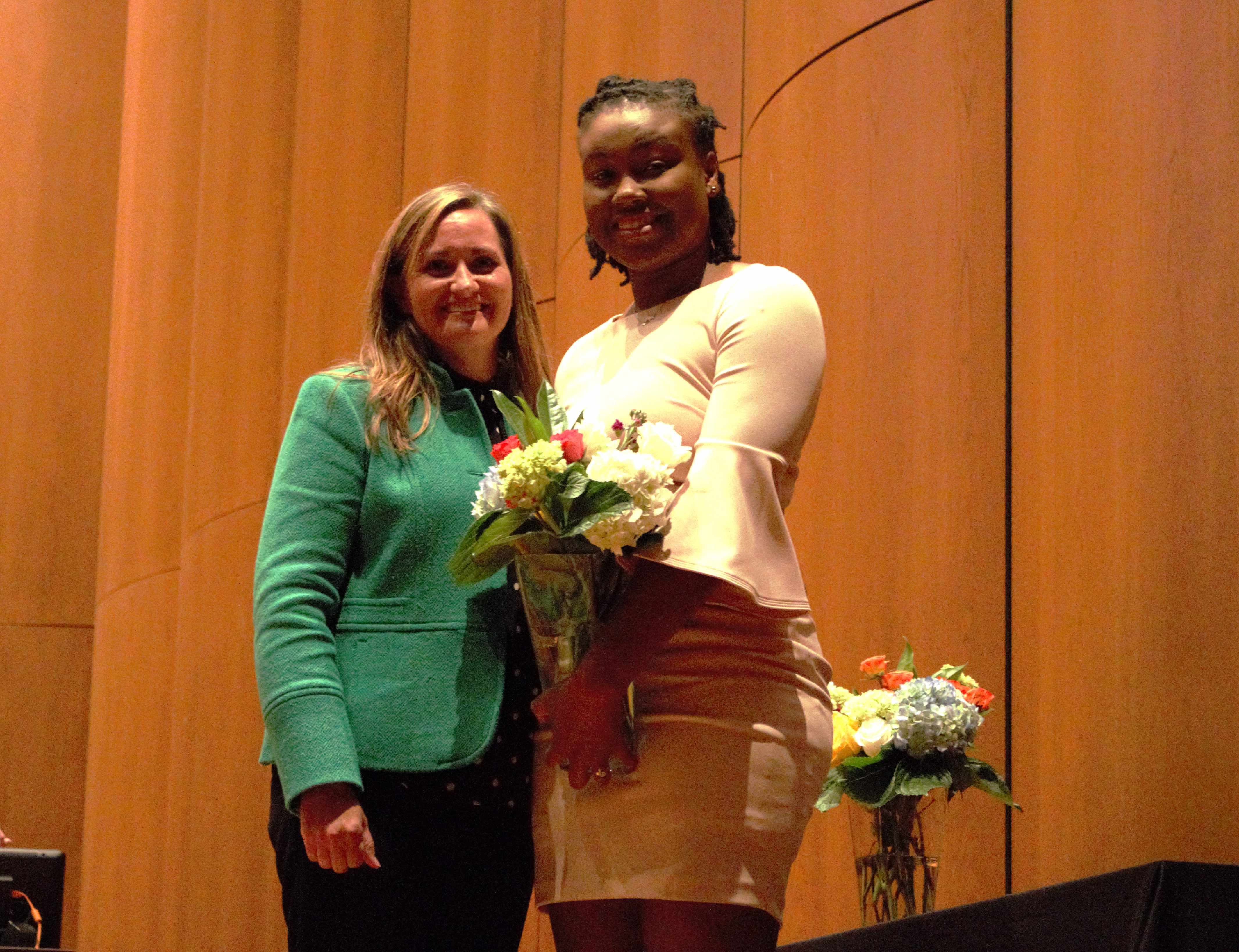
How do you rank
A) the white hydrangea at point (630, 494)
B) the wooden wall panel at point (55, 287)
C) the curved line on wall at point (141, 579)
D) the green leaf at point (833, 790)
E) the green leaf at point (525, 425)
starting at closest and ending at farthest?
the white hydrangea at point (630, 494) → the green leaf at point (525, 425) → the green leaf at point (833, 790) → the curved line on wall at point (141, 579) → the wooden wall panel at point (55, 287)

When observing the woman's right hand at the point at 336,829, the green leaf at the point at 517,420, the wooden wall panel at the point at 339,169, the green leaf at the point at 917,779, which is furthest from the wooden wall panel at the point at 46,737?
the green leaf at the point at 517,420

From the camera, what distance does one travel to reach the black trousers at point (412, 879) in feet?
5.69

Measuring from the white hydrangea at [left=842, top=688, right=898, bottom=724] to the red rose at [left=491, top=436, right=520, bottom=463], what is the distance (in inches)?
43.6

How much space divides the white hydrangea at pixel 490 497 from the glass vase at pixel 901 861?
117 cm

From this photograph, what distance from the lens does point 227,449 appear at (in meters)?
5.01

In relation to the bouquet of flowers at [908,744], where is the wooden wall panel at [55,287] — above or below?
above

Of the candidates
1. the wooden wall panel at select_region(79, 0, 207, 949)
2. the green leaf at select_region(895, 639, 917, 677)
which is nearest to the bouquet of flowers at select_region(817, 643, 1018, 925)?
the green leaf at select_region(895, 639, 917, 677)

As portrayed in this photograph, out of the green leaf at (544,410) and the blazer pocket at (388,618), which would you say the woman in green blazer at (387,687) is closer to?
the blazer pocket at (388,618)

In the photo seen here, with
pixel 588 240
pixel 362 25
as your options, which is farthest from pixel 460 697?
pixel 362 25

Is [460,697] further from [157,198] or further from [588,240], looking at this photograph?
[157,198]

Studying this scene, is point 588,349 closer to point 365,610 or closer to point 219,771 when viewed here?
point 365,610

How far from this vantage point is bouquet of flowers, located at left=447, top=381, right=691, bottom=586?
60.9 inches

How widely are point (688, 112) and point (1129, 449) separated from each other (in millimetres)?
1537

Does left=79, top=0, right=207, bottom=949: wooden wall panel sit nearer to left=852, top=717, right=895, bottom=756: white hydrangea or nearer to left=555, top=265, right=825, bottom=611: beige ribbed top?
left=852, top=717, right=895, bottom=756: white hydrangea
